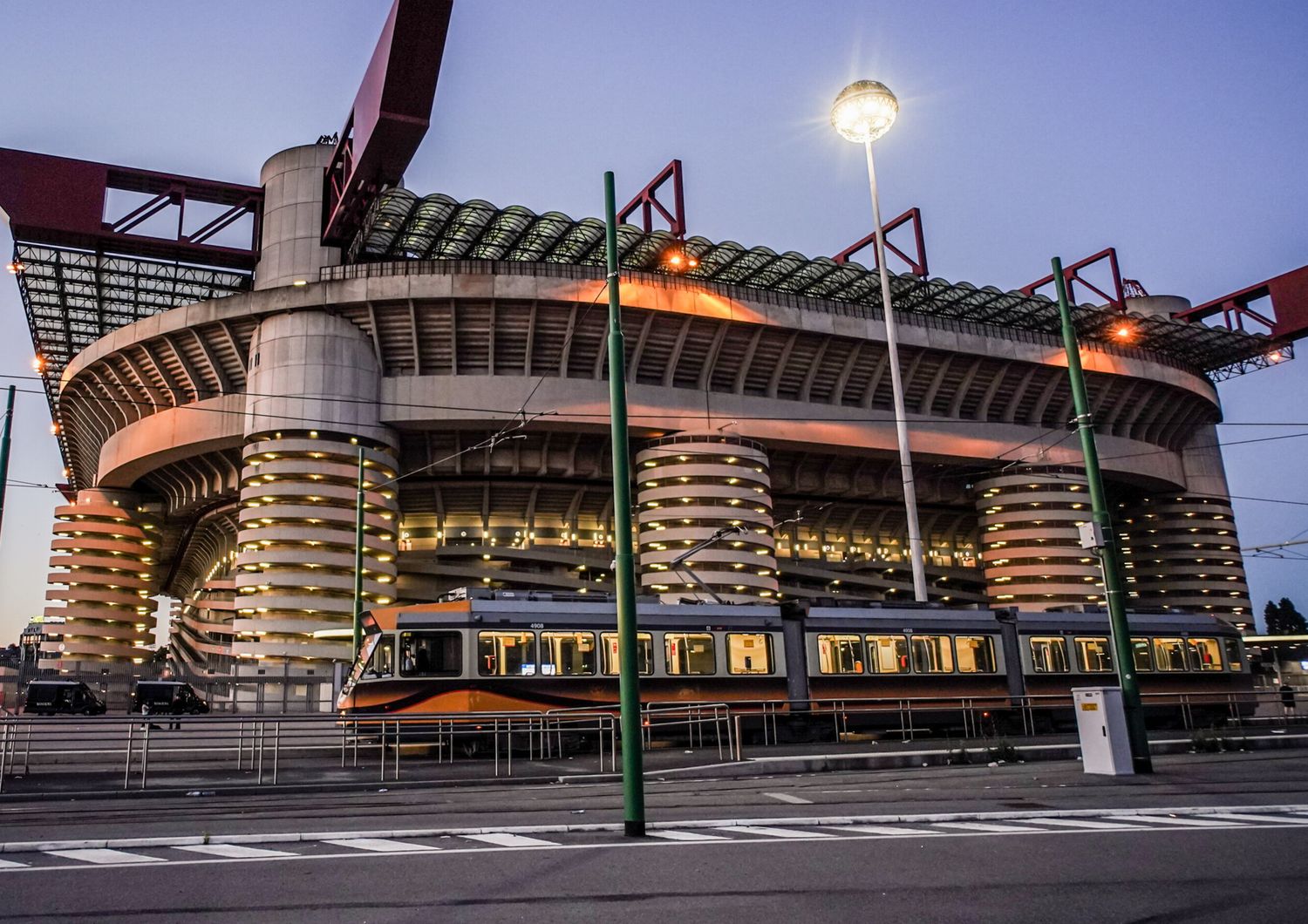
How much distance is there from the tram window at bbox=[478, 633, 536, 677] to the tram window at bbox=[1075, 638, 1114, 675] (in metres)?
17.9

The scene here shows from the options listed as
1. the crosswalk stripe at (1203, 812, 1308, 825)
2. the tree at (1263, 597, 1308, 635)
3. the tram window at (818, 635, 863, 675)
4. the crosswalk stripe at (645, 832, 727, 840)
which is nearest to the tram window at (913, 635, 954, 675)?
the tram window at (818, 635, 863, 675)

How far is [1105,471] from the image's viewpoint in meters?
59.7

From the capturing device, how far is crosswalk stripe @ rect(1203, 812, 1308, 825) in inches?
350

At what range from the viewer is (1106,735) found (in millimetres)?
14508

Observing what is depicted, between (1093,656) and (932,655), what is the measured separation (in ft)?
21.9

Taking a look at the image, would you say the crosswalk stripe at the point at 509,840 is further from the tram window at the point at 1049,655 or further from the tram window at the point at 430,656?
the tram window at the point at 1049,655

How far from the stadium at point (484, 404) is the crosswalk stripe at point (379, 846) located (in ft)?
90.6

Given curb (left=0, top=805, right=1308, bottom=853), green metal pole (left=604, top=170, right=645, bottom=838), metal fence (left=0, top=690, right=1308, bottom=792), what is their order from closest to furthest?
curb (left=0, top=805, right=1308, bottom=853)
green metal pole (left=604, top=170, right=645, bottom=838)
metal fence (left=0, top=690, right=1308, bottom=792)

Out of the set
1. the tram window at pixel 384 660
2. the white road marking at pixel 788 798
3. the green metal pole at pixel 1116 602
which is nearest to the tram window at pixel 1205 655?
the green metal pole at pixel 1116 602

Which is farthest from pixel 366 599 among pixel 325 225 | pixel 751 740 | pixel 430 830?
pixel 430 830

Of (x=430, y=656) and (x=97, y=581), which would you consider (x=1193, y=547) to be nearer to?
(x=430, y=656)

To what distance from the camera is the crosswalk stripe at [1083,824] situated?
→ 8.75m

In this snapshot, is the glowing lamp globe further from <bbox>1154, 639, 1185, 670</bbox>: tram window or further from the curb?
the curb

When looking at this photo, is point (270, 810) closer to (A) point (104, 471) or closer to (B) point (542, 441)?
(B) point (542, 441)
